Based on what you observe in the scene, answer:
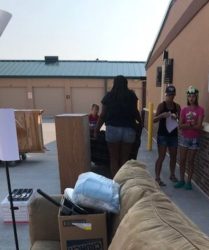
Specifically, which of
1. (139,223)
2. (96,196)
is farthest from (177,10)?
(139,223)

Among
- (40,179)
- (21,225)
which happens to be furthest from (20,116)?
(21,225)

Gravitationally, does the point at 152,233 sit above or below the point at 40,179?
above

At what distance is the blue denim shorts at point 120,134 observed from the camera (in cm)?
402

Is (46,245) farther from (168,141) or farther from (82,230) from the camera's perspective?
(168,141)

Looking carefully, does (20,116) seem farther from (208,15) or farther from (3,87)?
(3,87)

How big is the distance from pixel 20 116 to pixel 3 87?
15497mm

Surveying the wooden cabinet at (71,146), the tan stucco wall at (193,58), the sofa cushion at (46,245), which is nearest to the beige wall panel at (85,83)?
the tan stucco wall at (193,58)

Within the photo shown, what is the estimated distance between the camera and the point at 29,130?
6.31m

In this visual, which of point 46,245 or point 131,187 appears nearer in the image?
point 131,187

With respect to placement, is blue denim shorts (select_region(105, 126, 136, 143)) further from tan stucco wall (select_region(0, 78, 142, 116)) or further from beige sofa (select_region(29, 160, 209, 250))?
tan stucco wall (select_region(0, 78, 142, 116))

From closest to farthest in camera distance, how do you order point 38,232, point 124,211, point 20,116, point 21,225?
point 124,211 < point 38,232 < point 21,225 < point 20,116

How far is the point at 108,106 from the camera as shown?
3984 millimetres

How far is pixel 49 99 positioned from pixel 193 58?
16472 mm

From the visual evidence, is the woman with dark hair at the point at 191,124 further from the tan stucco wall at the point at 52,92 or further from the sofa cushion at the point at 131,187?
the tan stucco wall at the point at 52,92
